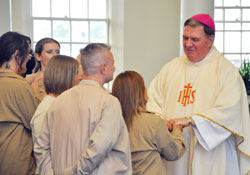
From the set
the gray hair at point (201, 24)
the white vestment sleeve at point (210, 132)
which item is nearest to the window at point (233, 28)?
the gray hair at point (201, 24)

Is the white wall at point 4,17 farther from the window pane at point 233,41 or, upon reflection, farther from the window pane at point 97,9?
the window pane at point 233,41

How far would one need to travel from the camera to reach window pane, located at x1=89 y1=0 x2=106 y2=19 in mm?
8641

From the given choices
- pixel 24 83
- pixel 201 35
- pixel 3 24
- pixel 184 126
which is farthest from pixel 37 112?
pixel 3 24

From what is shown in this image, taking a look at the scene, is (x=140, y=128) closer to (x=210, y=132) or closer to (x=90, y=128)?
(x=90, y=128)

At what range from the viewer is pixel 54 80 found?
341 cm

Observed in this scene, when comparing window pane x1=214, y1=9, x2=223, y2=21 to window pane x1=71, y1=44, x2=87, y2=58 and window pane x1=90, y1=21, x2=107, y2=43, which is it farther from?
window pane x1=71, y1=44, x2=87, y2=58

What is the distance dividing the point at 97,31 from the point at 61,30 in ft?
2.29

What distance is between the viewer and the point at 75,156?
2.82m

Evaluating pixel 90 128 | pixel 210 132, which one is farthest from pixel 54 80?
pixel 210 132

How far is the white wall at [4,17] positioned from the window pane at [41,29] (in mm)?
757

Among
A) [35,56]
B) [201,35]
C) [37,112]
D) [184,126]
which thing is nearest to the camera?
[37,112]

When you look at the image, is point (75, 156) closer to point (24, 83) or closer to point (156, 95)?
point (24, 83)

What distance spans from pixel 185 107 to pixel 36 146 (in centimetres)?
163

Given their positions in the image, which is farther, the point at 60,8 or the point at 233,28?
the point at 233,28
